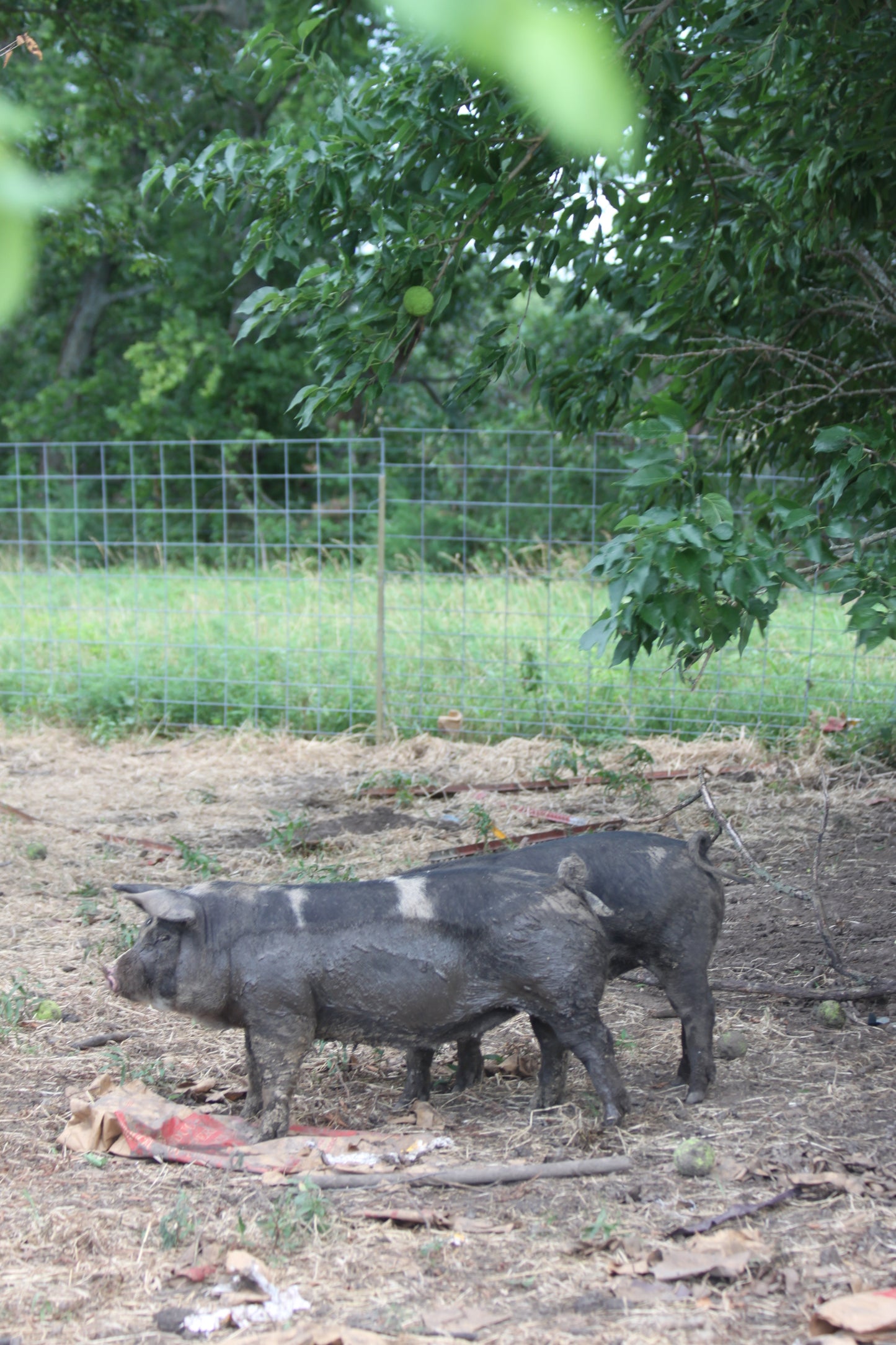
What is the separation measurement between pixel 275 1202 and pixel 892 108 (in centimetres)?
409

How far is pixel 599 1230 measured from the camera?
245 cm

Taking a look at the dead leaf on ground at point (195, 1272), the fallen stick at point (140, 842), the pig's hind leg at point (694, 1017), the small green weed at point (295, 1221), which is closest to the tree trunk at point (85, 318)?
the fallen stick at point (140, 842)

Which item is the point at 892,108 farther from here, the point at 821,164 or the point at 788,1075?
the point at 788,1075

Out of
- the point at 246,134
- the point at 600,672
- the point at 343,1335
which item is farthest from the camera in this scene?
the point at 246,134

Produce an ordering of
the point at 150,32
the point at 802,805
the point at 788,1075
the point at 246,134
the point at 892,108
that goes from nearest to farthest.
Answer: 1. the point at 788,1075
2. the point at 892,108
3. the point at 802,805
4. the point at 150,32
5. the point at 246,134

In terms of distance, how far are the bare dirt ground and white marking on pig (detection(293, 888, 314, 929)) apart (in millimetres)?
576

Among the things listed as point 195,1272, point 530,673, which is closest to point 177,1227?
point 195,1272

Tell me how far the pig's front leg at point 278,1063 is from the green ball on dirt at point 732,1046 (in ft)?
4.21

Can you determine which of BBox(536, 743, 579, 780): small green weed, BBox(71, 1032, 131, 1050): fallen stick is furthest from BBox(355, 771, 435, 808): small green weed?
BBox(71, 1032, 131, 1050): fallen stick

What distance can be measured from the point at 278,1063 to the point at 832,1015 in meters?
1.75

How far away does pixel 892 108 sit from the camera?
407cm

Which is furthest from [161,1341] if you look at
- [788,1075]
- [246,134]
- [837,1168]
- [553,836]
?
[246,134]

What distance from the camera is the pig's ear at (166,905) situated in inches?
121

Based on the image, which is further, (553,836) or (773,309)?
(553,836)
